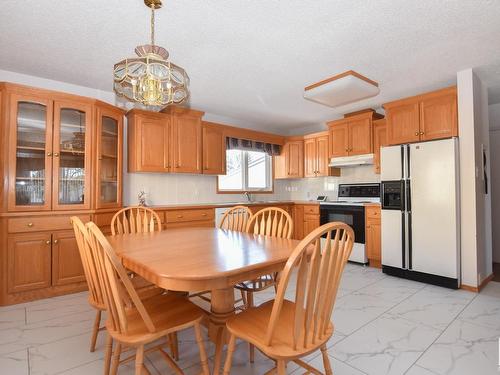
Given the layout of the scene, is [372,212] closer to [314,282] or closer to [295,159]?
[295,159]

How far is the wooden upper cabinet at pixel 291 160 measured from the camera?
17.1ft

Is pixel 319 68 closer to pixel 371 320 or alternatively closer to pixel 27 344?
pixel 371 320

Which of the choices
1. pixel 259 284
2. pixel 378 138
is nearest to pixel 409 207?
pixel 378 138

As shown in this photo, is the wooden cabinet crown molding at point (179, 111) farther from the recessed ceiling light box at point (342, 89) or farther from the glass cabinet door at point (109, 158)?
the recessed ceiling light box at point (342, 89)

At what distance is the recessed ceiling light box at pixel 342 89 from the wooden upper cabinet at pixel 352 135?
1.13 m

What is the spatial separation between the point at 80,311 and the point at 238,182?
10.4 feet

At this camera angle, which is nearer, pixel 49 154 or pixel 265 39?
pixel 265 39

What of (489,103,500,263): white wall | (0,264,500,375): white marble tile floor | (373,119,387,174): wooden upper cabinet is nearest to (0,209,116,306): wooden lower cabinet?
(0,264,500,375): white marble tile floor

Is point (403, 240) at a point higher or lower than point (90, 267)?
lower

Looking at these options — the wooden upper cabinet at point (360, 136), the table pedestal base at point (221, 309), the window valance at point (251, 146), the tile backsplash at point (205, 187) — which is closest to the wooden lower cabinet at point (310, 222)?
the tile backsplash at point (205, 187)

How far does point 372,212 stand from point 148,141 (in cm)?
324

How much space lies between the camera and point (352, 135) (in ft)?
14.3

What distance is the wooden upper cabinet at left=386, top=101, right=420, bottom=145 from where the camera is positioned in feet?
11.0

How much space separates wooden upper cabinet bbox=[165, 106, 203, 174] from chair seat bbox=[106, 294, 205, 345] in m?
2.52
